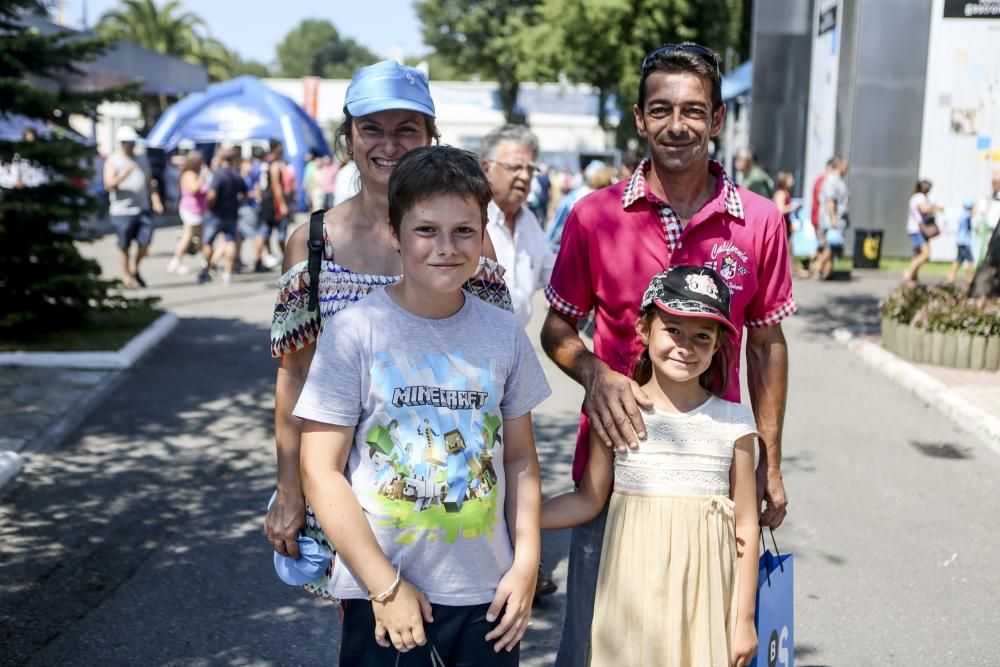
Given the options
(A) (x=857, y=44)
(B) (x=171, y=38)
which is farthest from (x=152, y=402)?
(B) (x=171, y=38)

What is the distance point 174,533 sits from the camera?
5.51m

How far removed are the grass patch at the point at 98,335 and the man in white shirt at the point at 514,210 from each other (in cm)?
582

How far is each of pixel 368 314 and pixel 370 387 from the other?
0.54 feet

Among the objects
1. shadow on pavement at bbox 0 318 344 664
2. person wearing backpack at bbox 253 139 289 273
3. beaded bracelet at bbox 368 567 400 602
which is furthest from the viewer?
person wearing backpack at bbox 253 139 289 273

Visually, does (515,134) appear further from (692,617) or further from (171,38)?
(171,38)

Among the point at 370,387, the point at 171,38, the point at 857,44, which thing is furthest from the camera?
the point at 171,38

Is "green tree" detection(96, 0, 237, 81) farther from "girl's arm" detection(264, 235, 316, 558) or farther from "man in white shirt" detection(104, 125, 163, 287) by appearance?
"girl's arm" detection(264, 235, 316, 558)

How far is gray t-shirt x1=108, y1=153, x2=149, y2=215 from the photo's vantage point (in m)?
14.1

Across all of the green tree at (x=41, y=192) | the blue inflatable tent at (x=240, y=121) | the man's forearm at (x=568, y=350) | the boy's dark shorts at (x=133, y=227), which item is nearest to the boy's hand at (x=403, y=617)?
the man's forearm at (x=568, y=350)

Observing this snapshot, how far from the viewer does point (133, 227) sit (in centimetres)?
1425

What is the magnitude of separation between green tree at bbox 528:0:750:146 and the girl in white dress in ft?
99.9

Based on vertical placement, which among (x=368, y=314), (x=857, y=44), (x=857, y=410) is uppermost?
(x=857, y=44)

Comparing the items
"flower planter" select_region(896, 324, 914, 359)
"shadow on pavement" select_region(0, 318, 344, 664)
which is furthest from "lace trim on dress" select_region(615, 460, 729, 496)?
"flower planter" select_region(896, 324, 914, 359)

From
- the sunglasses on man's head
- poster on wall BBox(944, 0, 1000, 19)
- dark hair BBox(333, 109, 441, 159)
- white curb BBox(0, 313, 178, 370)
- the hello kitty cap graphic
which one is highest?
poster on wall BBox(944, 0, 1000, 19)
